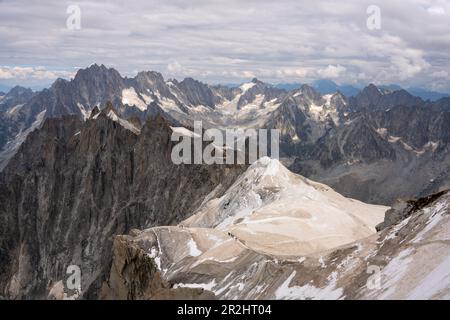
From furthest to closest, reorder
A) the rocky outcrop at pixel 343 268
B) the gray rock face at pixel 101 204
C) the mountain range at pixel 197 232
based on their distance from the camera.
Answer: the gray rock face at pixel 101 204 < the mountain range at pixel 197 232 < the rocky outcrop at pixel 343 268

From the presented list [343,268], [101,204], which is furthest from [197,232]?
[101,204]

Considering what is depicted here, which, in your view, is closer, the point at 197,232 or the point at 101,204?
the point at 197,232

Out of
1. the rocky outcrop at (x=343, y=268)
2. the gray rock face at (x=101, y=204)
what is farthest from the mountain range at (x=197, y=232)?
the gray rock face at (x=101, y=204)

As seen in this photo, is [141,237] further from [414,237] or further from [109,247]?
[109,247]

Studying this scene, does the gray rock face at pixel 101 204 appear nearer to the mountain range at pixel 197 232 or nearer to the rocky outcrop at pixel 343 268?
the mountain range at pixel 197 232

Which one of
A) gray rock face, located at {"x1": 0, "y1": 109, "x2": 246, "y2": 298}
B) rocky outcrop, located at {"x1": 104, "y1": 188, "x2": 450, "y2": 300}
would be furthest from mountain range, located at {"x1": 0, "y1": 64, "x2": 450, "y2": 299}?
gray rock face, located at {"x1": 0, "y1": 109, "x2": 246, "y2": 298}

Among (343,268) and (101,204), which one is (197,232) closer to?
(343,268)

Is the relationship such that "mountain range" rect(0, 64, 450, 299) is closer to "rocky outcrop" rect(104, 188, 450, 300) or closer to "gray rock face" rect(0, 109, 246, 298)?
"rocky outcrop" rect(104, 188, 450, 300)

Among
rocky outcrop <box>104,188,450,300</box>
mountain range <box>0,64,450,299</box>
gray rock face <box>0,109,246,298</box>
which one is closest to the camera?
rocky outcrop <box>104,188,450,300</box>
